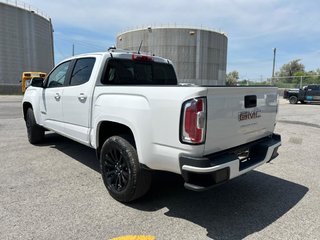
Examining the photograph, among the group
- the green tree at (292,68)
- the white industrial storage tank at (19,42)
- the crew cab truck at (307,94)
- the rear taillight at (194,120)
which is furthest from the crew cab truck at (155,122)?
the green tree at (292,68)

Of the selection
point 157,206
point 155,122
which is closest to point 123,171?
point 157,206

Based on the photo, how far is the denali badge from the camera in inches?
125

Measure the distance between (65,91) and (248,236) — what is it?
3656 millimetres

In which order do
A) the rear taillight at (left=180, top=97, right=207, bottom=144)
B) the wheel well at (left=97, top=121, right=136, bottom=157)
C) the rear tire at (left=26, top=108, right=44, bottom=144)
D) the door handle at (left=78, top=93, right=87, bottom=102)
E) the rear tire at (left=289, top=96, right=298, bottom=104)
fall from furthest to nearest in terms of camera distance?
1. the rear tire at (left=289, top=96, right=298, bottom=104)
2. the rear tire at (left=26, top=108, right=44, bottom=144)
3. the door handle at (left=78, top=93, right=87, bottom=102)
4. the wheel well at (left=97, top=121, right=136, bottom=157)
5. the rear taillight at (left=180, top=97, right=207, bottom=144)

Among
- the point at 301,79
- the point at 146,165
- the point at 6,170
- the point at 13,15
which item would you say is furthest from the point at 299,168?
the point at 13,15

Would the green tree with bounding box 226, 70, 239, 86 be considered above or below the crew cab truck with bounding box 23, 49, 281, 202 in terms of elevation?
above

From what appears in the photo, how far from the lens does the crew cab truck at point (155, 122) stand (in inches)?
108

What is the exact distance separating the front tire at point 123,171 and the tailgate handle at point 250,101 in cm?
145

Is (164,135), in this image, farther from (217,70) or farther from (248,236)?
(217,70)

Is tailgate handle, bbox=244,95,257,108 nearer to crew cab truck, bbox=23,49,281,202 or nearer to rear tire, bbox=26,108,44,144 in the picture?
crew cab truck, bbox=23,49,281,202

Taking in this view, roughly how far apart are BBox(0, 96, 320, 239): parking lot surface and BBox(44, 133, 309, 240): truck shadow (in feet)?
0.04

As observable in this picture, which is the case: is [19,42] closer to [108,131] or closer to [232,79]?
[108,131]

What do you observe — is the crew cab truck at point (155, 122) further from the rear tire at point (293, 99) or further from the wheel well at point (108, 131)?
the rear tire at point (293, 99)

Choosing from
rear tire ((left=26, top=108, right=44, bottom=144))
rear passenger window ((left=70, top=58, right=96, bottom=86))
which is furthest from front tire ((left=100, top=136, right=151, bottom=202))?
rear tire ((left=26, top=108, right=44, bottom=144))
